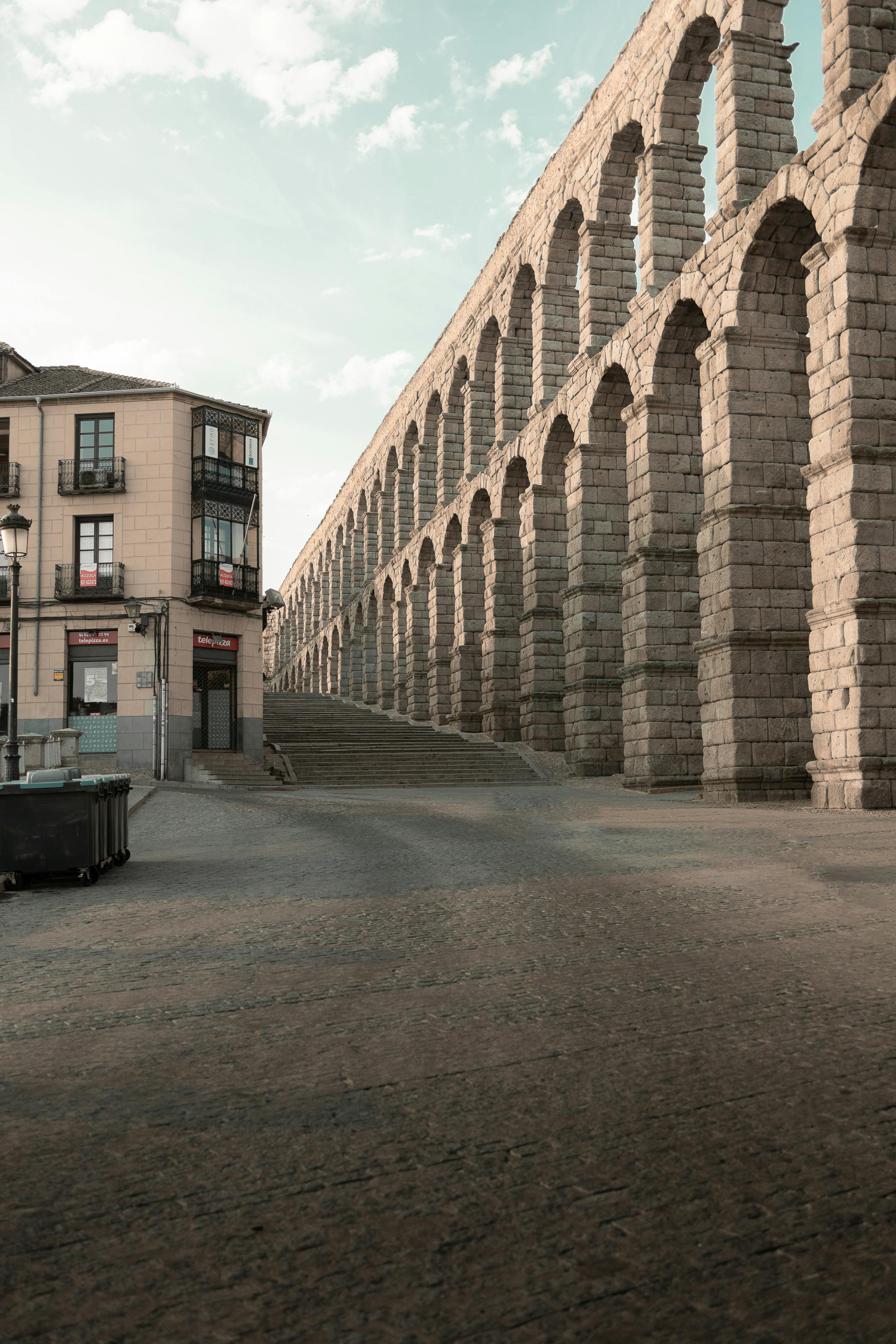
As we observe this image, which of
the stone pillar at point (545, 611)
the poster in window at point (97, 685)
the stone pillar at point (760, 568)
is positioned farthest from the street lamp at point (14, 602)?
the stone pillar at point (545, 611)

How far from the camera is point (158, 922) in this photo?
277 inches

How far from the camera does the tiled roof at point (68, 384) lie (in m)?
31.8

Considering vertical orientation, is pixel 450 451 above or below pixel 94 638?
above

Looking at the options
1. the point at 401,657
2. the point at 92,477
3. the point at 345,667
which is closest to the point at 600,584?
the point at 92,477

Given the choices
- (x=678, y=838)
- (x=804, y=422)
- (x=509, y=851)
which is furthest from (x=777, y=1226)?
(x=804, y=422)

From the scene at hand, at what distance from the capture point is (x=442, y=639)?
40.2 metres

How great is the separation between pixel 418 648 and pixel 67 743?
801 inches

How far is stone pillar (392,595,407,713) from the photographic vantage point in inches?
1811

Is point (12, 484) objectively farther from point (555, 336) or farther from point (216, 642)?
point (555, 336)

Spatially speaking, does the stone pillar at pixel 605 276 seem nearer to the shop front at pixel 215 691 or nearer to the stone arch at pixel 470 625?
the stone arch at pixel 470 625

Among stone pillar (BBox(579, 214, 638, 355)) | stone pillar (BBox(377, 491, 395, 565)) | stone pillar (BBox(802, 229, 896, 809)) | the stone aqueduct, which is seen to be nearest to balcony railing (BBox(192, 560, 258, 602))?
the stone aqueduct

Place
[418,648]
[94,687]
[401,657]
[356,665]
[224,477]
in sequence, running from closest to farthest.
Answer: [94,687] < [224,477] < [418,648] < [401,657] < [356,665]

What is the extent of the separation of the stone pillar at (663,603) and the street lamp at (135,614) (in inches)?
535

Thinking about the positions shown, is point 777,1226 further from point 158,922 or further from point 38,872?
point 38,872
